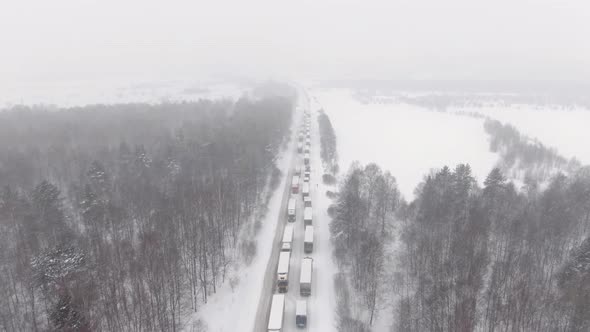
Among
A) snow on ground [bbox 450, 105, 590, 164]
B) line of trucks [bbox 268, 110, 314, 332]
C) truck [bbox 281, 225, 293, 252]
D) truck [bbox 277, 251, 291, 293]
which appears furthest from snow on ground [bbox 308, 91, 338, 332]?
snow on ground [bbox 450, 105, 590, 164]

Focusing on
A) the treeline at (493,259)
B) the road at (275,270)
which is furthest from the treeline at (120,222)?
the treeline at (493,259)

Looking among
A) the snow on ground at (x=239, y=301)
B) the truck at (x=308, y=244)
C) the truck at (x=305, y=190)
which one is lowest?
the snow on ground at (x=239, y=301)

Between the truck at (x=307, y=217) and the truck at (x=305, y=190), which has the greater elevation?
the truck at (x=305, y=190)

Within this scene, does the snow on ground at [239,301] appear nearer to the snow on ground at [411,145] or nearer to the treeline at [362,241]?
the treeline at [362,241]

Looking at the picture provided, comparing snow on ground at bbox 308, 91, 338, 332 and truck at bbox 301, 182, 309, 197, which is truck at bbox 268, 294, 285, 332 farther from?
truck at bbox 301, 182, 309, 197

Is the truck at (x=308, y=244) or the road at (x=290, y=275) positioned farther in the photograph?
the truck at (x=308, y=244)

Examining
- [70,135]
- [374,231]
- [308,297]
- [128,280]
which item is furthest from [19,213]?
[70,135]
